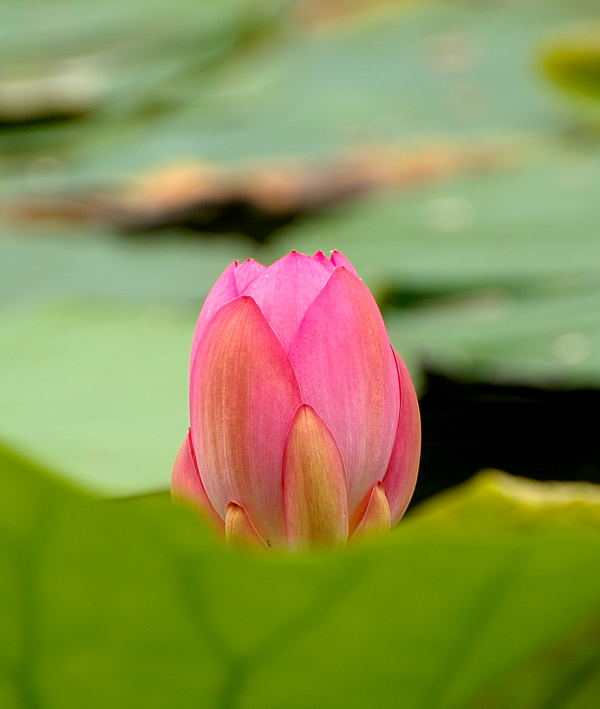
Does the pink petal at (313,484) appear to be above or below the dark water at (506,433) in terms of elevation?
above

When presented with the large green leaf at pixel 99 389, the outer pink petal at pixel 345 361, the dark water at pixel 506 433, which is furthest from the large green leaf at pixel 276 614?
the dark water at pixel 506 433

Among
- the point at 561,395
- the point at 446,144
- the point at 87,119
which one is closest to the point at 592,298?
the point at 561,395

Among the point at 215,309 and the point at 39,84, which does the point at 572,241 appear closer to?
the point at 215,309

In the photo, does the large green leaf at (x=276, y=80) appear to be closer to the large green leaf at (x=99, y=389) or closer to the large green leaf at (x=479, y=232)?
the large green leaf at (x=479, y=232)

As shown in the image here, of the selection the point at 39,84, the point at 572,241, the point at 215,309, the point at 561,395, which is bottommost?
the point at 561,395

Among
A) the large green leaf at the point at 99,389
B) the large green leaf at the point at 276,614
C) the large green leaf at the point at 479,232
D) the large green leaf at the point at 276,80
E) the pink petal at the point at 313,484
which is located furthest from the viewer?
the large green leaf at the point at 276,80

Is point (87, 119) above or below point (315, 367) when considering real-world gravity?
above

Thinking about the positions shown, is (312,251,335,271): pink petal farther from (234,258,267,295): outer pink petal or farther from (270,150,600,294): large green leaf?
(270,150,600,294): large green leaf
